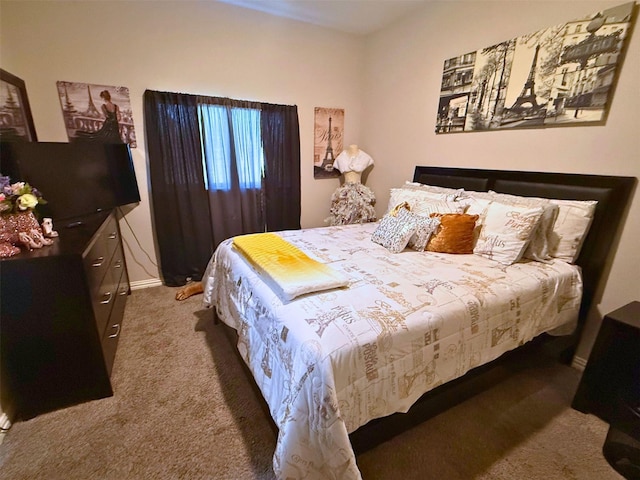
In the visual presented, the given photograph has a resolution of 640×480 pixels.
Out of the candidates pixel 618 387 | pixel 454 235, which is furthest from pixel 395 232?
pixel 618 387

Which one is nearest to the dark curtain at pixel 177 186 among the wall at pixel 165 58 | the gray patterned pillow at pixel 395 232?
the wall at pixel 165 58

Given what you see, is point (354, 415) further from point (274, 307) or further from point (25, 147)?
point (25, 147)

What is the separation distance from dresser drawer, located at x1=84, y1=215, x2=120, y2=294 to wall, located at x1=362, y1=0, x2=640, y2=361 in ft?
9.09

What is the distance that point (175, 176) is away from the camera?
8.89 ft

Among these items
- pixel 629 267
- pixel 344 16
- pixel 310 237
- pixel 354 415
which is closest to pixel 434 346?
pixel 354 415

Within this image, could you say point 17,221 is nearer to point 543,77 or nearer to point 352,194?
point 352,194

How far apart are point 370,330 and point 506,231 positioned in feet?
4.34

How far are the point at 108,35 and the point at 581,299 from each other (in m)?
4.03

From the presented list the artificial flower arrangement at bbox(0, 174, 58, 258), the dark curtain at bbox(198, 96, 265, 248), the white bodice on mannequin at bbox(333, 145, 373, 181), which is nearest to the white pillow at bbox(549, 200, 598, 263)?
the white bodice on mannequin at bbox(333, 145, 373, 181)

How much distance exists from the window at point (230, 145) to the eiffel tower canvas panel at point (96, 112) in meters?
0.63

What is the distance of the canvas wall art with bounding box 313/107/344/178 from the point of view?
3357 mm

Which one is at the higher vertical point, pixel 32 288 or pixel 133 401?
pixel 32 288

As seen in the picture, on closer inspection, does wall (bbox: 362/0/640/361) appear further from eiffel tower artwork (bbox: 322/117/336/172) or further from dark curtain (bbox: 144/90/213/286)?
dark curtain (bbox: 144/90/213/286)

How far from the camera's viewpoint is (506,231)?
71.5 inches
